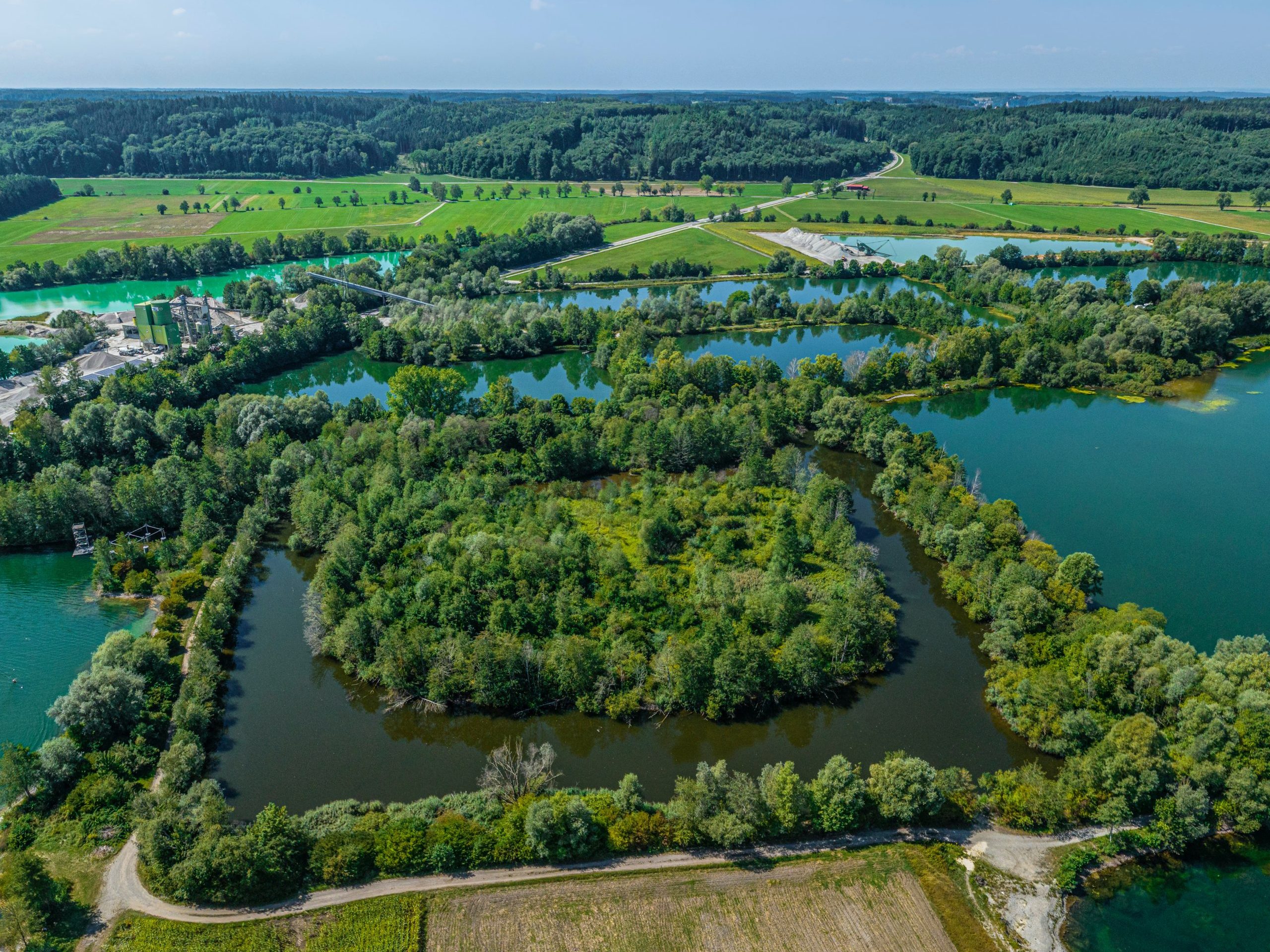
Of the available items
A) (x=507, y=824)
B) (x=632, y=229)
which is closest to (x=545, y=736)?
(x=507, y=824)

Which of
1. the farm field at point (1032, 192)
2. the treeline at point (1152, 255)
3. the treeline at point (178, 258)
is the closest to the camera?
the treeline at point (178, 258)

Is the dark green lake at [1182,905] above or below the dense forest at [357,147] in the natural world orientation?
below

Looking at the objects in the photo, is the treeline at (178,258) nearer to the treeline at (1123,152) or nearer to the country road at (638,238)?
the country road at (638,238)

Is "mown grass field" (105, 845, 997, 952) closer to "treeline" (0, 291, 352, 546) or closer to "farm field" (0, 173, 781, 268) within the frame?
"treeline" (0, 291, 352, 546)

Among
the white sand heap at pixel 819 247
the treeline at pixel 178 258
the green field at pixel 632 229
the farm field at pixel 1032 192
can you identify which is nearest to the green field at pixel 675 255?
the green field at pixel 632 229

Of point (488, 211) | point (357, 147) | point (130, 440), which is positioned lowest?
point (130, 440)

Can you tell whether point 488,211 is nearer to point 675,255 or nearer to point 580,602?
point 675,255
